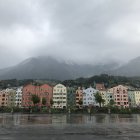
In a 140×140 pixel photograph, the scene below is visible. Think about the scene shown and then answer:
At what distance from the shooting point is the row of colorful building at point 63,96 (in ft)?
498

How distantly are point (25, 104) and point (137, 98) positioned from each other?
76.7 metres

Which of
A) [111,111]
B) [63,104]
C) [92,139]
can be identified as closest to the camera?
[92,139]

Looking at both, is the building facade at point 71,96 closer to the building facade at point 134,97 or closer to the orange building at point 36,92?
the orange building at point 36,92

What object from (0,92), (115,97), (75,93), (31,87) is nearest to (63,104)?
(75,93)

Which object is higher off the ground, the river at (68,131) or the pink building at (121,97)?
the pink building at (121,97)

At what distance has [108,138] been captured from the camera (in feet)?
63.1

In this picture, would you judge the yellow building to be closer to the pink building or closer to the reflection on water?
the pink building

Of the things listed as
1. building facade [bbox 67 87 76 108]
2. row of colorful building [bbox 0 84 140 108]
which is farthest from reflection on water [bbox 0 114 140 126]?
building facade [bbox 67 87 76 108]

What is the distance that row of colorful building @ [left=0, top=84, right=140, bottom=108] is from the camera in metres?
152

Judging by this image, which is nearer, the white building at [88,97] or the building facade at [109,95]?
the white building at [88,97]

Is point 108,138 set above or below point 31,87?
below

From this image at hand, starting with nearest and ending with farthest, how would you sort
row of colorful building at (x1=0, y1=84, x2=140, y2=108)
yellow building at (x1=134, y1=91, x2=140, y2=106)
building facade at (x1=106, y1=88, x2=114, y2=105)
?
1. row of colorful building at (x1=0, y1=84, x2=140, y2=108)
2. building facade at (x1=106, y1=88, x2=114, y2=105)
3. yellow building at (x1=134, y1=91, x2=140, y2=106)

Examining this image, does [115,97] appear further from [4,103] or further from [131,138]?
[131,138]

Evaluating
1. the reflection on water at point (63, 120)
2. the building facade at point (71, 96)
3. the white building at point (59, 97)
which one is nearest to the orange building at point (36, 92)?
the white building at point (59, 97)
